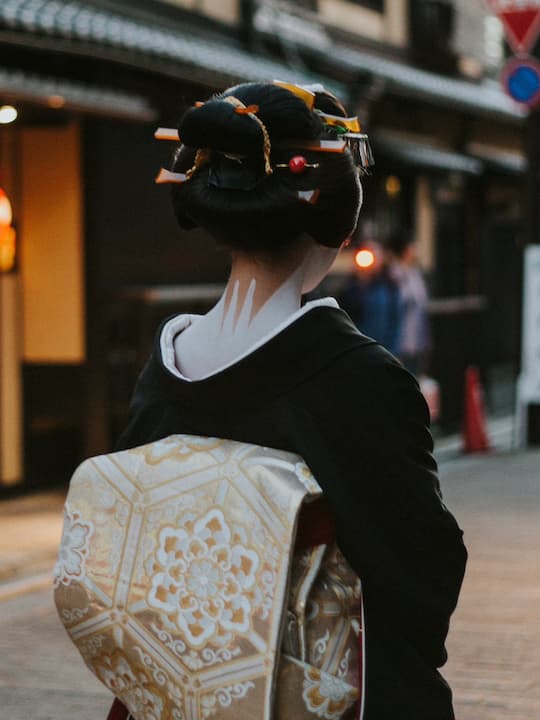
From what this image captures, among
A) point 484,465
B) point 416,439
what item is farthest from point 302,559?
point 484,465

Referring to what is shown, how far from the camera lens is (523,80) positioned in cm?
1310

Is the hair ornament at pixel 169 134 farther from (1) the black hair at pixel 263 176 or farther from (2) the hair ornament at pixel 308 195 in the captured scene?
(2) the hair ornament at pixel 308 195

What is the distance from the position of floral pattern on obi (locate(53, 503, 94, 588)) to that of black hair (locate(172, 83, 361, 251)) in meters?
0.52

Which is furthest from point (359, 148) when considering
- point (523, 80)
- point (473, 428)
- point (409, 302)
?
point (473, 428)

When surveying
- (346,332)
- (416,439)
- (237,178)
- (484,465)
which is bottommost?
(484,465)

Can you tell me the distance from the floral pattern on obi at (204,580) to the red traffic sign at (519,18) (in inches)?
444

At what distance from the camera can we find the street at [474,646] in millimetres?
5480

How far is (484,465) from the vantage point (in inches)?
492

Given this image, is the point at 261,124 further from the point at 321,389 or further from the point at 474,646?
the point at 474,646

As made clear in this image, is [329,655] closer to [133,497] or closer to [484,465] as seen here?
[133,497]

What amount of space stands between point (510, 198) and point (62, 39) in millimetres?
13077

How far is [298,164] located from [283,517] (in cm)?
55

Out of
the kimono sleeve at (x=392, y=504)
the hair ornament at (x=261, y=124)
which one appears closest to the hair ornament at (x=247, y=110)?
the hair ornament at (x=261, y=124)

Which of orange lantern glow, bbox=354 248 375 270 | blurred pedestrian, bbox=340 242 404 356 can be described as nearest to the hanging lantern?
blurred pedestrian, bbox=340 242 404 356
